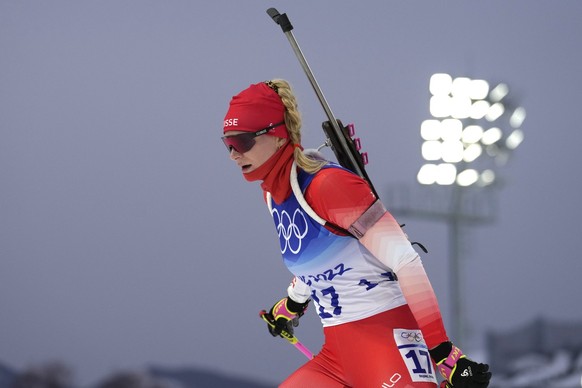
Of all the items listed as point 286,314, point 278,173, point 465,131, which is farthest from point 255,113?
point 465,131

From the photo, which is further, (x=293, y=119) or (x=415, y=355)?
(x=293, y=119)

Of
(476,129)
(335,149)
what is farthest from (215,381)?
(335,149)

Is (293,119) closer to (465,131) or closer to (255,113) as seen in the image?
(255,113)

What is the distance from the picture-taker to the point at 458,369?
7.72 feet

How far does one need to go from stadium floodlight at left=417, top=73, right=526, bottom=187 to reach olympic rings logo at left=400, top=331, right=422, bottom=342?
759 centimetres

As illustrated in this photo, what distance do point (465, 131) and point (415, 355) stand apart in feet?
27.0

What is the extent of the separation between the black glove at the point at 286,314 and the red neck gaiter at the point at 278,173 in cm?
60

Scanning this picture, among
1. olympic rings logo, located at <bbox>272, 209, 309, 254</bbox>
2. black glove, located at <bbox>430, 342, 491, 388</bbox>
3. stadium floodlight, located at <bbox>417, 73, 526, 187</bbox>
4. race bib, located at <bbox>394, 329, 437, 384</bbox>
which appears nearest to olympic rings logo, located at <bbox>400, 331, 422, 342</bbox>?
race bib, located at <bbox>394, 329, 437, 384</bbox>

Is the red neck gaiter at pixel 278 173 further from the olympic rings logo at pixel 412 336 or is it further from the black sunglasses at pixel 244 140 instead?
the olympic rings logo at pixel 412 336

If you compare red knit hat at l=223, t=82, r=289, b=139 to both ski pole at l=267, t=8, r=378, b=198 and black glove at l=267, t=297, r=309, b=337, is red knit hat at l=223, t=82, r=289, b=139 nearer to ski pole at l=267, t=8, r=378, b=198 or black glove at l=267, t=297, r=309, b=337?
ski pole at l=267, t=8, r=378, b=198

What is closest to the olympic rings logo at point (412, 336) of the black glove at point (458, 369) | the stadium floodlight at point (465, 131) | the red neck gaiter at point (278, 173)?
the black glove at point (458, 369)

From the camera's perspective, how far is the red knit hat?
106 inches

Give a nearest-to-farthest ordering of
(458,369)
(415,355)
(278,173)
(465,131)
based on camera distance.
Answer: (458,369), (415,355), (278,173), (465,131)

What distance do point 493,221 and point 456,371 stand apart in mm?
9350
